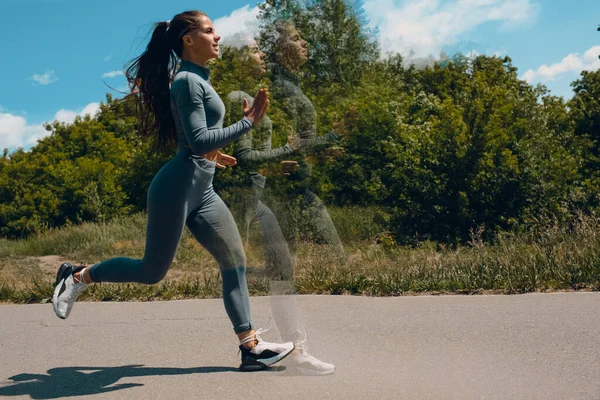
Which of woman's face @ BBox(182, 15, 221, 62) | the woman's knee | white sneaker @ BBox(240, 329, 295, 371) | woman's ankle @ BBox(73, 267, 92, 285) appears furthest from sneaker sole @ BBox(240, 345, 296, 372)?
woman's face @ BBox(182, 15, 221, 62)

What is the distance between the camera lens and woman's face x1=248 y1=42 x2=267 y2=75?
4180mm

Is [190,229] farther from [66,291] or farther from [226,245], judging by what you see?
[66,291]

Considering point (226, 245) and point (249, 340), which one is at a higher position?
point (226, 245)

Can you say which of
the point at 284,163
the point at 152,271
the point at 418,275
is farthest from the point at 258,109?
the point at 418,275

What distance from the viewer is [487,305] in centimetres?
609

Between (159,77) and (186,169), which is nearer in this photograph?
(186,169)

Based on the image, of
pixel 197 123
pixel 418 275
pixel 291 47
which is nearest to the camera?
pixel 197 123

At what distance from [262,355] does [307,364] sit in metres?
0.28

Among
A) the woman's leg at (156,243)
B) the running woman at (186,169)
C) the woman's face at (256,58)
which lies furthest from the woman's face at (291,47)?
the woman's leg at (156,243)

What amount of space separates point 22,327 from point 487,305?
396 cm

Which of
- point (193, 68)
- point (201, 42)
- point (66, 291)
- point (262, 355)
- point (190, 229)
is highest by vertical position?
point (201, 42)

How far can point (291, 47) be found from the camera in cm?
450

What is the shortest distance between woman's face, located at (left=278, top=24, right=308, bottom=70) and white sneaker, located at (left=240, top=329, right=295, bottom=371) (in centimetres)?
179

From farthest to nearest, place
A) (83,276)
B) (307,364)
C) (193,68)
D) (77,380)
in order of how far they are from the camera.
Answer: (83,276) → (77,380) → (307,364) → (193,68)
